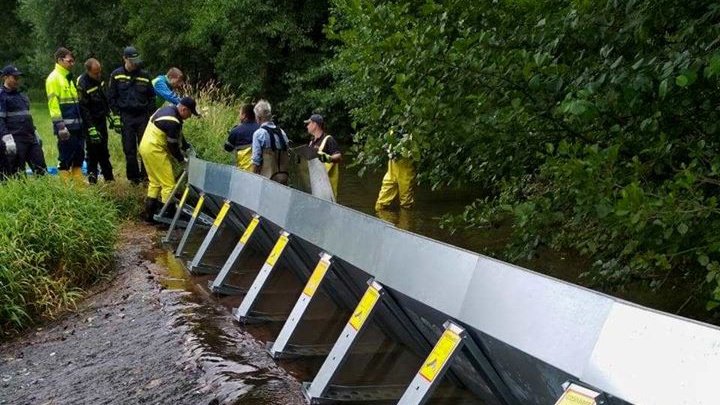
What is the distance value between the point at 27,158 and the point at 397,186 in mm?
5547

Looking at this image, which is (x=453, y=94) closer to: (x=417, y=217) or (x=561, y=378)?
(x=561, y=378)

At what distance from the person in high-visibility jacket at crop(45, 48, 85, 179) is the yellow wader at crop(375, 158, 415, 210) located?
181 inches

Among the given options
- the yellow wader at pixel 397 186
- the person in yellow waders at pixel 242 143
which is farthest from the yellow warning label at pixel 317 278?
the yellow wader at pixel 397 186

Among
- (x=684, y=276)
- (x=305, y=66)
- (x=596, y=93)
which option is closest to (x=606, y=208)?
(x=596, y=93)

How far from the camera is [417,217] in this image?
496 inches

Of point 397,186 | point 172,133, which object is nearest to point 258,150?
point 172,133

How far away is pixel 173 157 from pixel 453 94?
20.9 ft

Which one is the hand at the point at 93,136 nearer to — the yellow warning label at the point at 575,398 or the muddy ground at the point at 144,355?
the muddy ground at the point at 144,355

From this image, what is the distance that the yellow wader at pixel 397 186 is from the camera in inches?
494

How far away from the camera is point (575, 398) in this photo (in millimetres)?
2332

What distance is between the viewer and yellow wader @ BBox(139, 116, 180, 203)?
994 cm

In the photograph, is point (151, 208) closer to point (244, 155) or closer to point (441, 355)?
point (244, 155)

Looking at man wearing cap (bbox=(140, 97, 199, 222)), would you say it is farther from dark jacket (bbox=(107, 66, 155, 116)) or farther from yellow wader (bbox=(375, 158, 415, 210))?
yellow wader (bbox=(375, 158, 415, 210))

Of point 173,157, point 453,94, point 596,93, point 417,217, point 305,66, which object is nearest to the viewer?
point 596,93
